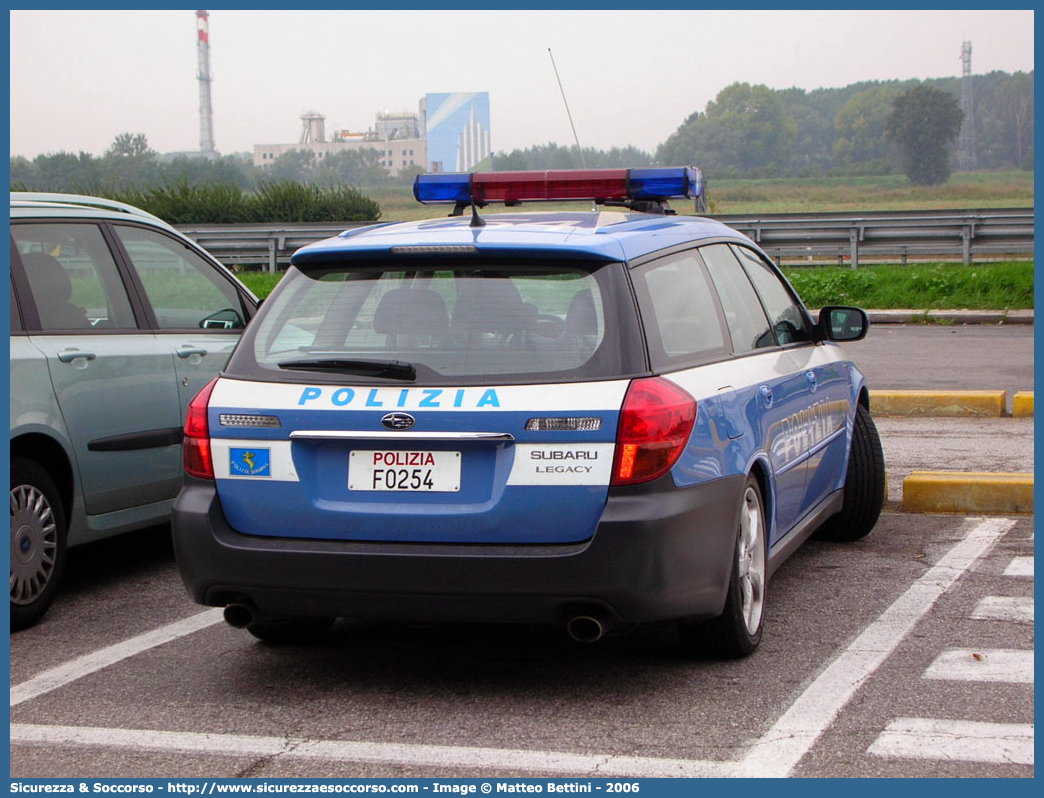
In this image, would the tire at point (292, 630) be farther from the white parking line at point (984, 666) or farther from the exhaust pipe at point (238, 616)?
the white parking line at point (984, 666)

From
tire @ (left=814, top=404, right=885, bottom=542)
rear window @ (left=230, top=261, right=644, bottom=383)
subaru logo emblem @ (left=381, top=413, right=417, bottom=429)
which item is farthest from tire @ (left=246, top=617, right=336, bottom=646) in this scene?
tire @ (left=814, top=404, right=885, bottom=542)

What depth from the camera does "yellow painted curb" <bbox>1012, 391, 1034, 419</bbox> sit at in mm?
10703

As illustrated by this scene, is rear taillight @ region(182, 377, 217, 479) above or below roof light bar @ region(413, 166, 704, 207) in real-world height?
below

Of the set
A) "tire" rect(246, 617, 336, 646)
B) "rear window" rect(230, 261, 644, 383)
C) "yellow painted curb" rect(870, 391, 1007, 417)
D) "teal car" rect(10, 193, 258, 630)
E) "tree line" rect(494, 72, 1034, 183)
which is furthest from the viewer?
"tree line" rect(494, 72, 1034, 183)

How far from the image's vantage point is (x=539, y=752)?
3.97 m

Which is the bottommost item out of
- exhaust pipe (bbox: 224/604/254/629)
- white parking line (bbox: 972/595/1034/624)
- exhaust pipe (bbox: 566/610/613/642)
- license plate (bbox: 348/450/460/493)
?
white parking line (bbox: 972/595/1034/624)

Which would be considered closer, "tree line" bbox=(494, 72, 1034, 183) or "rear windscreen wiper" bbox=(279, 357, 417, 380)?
"rear windscreen wiper" bbox=(279, 357, 417, 380)

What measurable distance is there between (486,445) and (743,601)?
1199 millimetres

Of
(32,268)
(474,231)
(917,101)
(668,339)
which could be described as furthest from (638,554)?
(917,101)

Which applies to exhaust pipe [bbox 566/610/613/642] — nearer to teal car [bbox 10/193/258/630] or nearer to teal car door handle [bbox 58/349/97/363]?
teal car [bbox 10/193/258/630]

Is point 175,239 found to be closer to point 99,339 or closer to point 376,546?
point 99,339

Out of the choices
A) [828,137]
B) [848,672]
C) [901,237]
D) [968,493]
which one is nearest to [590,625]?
[848,672]

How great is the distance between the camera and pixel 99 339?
6.17m

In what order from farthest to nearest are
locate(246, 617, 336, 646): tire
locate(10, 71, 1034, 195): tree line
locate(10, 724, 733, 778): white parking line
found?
locate(10, 71, 1034, 195): tree line
locate(246, 617, 336, 646): tire
locate(10, 724, 733, 778): white parking line
